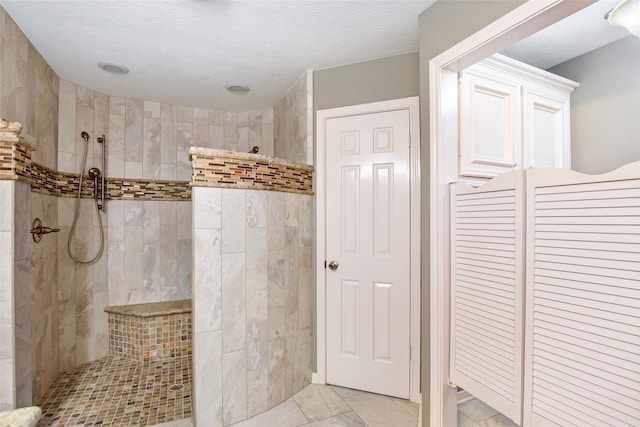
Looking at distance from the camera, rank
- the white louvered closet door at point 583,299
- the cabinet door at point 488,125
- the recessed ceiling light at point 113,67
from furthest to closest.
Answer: the recessed ceiling light at point 113,67 < the cabinet door at point 488,125 < the white louvered closet door at point 583,299

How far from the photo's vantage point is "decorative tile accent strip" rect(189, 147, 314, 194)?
6.06 feet

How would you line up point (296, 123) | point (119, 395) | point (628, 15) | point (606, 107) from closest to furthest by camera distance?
1. point (628, 15)
2. point (606, 107)
3. point (119, 395)
4. point (296, 123)

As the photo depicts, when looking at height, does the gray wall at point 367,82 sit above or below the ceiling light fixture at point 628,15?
above

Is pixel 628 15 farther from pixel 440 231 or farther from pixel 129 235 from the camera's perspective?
pixel 129 235

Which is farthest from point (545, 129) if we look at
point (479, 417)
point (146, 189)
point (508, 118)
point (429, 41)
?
point (146, 189)

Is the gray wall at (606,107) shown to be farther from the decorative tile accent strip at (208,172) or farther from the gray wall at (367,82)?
the decorative tile accent strip at (208,172)

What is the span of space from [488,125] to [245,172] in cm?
153

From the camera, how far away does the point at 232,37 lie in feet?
6.52

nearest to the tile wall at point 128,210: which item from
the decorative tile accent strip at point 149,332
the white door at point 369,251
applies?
the decorative tile accent strip at point 149,332

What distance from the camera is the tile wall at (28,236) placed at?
155 cm

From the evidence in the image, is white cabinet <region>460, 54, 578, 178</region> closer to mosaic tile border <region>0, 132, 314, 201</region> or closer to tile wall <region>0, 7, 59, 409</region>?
mosaic tile border <region>0, 132, 314, 201</region>

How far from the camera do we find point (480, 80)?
177cm

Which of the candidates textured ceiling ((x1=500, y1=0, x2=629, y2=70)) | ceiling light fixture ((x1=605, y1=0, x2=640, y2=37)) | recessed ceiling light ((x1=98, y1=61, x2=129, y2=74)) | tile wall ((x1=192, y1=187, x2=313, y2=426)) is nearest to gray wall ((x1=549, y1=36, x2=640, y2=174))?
textured ceiling ((x1=500, y1=0, x2=629, y2=70))

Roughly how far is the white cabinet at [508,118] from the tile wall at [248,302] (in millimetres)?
1226
